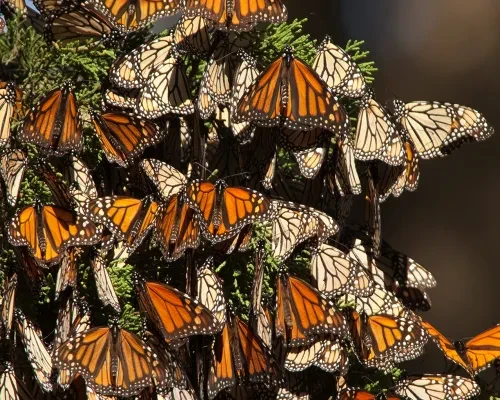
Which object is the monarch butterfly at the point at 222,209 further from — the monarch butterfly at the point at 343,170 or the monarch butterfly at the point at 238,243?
the monarch butterfly at the point at 343,170

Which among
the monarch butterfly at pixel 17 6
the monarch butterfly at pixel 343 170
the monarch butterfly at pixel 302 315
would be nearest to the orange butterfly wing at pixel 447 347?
the monarch butterfly at pixel 302 315

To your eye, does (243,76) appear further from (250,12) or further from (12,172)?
(12,172)

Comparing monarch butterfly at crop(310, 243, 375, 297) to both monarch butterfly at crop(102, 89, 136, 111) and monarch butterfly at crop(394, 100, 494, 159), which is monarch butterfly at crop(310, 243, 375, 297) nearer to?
monarch butterfly at crop(394, 100, 494, 159)

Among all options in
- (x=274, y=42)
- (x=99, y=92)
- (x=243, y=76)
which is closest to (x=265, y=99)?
(x=243, y=76)

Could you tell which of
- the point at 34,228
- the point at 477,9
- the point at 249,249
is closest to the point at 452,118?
the point at 249,249

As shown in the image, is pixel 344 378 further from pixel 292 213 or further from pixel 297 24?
pixel 297 24

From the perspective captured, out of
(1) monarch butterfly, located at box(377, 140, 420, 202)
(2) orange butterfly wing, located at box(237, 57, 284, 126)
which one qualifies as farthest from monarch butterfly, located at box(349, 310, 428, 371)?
(2) orange butterfly wing, located at box(237, 57, 284, 126)
